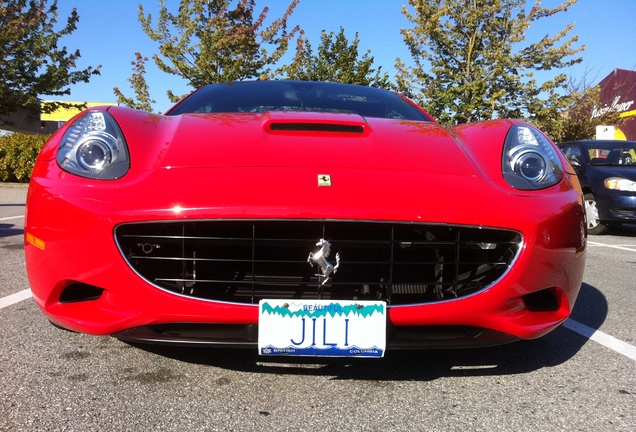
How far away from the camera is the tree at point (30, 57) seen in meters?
15.5

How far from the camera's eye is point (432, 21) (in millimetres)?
20641

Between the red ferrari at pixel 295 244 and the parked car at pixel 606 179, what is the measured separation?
20.6 feet

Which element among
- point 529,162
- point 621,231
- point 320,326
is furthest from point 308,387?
point 621,231

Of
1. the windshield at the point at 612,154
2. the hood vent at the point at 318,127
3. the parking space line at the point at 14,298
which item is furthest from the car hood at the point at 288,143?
the windshield at the point at 612,154

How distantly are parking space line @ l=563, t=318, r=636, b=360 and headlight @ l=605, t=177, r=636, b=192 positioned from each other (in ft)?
18.8

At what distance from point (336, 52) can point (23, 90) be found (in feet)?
35.5

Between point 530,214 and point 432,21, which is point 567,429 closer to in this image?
point 530,214

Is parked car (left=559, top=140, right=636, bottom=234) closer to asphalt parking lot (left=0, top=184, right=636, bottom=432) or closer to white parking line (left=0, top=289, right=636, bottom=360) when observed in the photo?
white parking line (left=0, top=289, right=636, bottom=360)

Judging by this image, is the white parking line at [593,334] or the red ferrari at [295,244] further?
A: the white parking line at [593,334]

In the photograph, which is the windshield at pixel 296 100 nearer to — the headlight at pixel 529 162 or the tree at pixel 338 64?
the headlight at pixel 529 162

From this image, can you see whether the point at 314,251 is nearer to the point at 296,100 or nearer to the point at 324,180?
the point at 324,180

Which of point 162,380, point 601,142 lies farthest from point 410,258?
point 601,142

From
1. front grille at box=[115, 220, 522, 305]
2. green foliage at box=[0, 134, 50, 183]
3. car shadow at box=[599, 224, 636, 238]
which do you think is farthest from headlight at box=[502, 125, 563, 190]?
green foliage at box=[0, 134, 50, 183]

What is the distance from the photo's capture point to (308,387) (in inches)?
75.8
